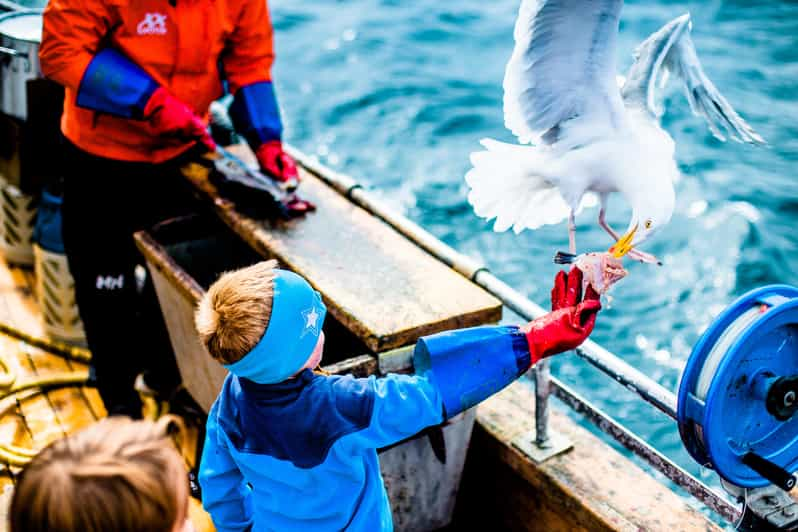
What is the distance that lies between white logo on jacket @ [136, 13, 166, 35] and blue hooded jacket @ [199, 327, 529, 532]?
5.35ft

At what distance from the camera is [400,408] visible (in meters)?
1.67

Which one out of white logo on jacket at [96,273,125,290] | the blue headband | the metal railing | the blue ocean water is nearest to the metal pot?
white logo on jacket at [96,273,125,290]

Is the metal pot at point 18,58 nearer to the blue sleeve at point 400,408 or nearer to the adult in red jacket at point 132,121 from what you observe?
the adult in red jacket at point 132,121

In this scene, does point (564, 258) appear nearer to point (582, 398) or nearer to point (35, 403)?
point (582, 398)

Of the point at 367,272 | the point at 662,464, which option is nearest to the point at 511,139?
the point at 367,272

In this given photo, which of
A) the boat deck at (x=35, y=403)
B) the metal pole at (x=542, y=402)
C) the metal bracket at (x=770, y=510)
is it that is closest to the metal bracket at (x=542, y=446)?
the metal pole at (x=542, y=402)

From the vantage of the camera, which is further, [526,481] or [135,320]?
[135,320]

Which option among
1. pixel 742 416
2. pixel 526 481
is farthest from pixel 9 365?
pixel 742 416

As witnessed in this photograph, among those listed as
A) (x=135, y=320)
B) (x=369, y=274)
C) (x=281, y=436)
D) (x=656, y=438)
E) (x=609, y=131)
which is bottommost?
(x=656, y=438)

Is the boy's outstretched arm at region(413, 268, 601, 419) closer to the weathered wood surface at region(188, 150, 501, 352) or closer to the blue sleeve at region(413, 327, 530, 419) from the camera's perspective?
the blue sleeve at region(413, 327, 530, 419)

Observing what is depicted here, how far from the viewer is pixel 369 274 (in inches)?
107

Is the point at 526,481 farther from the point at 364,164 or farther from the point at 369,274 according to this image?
the point at 364,164

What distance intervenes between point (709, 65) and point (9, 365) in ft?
23.7

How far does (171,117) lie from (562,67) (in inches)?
58.4
